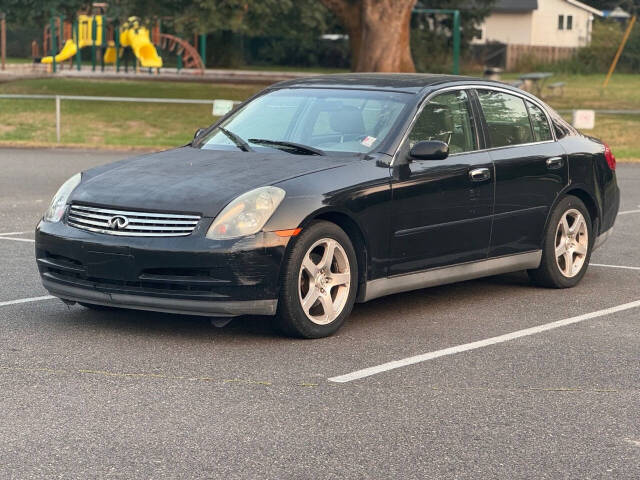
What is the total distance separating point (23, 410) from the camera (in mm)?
6246

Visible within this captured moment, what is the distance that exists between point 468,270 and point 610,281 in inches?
76.2

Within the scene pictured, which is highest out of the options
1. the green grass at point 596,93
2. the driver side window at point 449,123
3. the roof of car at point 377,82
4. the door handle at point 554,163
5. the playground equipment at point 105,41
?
the roof of car at point 377,82

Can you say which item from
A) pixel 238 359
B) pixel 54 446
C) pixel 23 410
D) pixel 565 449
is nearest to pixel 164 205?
pixel 238 359

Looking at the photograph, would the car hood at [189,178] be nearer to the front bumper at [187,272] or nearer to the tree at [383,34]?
the front bumper at [187,272]

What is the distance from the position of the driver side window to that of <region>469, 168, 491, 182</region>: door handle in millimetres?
174

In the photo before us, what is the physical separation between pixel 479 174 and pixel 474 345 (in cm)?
160

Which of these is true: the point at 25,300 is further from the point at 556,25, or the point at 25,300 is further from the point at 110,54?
the point at 556,25

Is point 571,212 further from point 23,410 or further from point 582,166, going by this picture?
point 23,410

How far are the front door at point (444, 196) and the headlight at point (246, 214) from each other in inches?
40.2

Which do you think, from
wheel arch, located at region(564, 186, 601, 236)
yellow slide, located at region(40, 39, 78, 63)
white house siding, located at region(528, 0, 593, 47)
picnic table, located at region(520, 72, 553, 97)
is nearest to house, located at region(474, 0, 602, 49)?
white house siding, located at region(528, 0, 593, 47)

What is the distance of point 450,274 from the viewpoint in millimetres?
9062

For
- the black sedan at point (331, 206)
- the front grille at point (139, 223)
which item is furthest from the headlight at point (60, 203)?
the front grille at point (139, 223)

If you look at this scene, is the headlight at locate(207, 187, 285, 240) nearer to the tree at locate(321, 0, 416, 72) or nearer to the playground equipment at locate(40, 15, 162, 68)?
the tree at locate(321, 0, 416, 72)

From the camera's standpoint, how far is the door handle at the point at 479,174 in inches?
360
